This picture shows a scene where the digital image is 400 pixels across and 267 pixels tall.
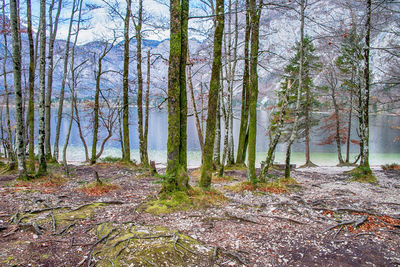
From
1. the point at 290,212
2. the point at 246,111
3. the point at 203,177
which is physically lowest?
the point at 290,212

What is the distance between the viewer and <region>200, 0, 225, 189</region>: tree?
6598 millimetres

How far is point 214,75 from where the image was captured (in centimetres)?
655

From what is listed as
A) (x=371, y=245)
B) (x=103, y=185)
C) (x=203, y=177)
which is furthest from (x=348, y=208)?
(x=103, y=185)

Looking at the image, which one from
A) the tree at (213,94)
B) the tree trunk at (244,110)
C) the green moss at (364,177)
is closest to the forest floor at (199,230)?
the tree at (213,94)

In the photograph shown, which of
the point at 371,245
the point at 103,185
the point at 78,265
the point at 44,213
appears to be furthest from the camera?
the point at 103,185

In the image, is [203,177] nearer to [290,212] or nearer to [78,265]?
[290,212]

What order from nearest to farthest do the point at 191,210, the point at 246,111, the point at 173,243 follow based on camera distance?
the point at 173,243 < the point at 191,210 < the point at 246,111

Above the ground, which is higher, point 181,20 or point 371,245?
point 181,20

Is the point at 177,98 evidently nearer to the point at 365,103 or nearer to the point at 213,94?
the point at 213,94

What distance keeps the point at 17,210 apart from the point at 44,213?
2.05ft

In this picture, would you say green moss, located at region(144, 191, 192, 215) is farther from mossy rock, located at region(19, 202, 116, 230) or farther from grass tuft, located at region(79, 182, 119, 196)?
grass tuft, located at region(79, 182, 119, 196)

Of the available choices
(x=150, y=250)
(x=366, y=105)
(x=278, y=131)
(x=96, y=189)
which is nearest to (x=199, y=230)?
(x=150, y=250)

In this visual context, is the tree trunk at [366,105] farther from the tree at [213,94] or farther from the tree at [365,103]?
the tree at [213,94]

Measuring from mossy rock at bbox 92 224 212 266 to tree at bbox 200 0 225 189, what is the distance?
8.58ft
